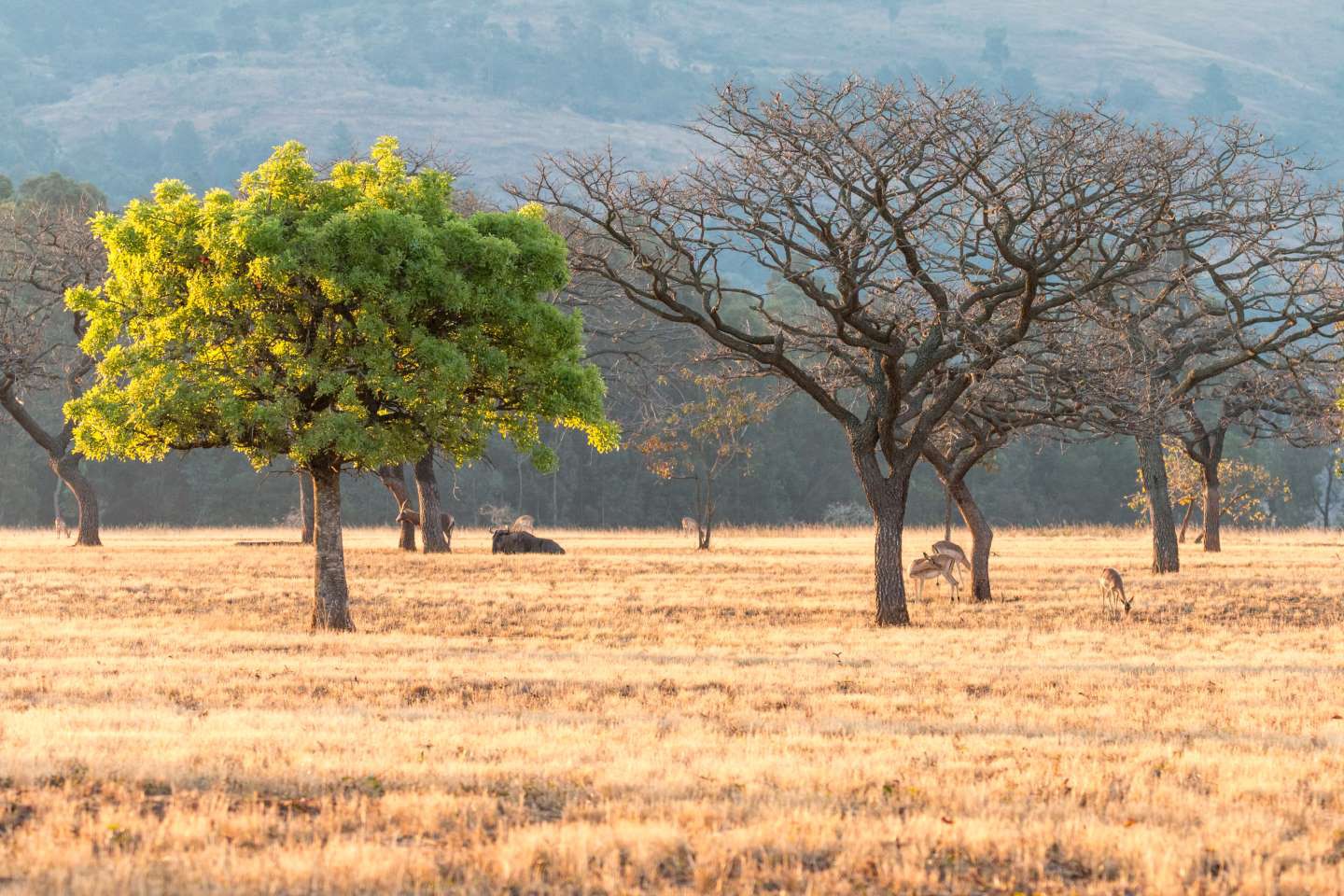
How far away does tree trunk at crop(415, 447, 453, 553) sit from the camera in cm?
4812

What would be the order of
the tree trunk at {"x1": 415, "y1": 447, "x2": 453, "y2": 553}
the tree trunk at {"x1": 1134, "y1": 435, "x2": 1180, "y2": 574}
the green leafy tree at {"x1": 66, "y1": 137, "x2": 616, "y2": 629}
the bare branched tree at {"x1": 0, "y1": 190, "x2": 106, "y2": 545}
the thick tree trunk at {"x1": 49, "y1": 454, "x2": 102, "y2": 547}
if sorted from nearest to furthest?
the green leafy tree at {"x1": 66, "y1": 137, "x2": 616, "y2": 629}
the tree trunk at {"x1": 1134, "y1": 435, "x2": 1180, "y2": 574}
the bare branched tree at {"x1": 0, "y1": 190, "x2": 106, "y2": 545}
the tree trunk at {"x1": 415, "y1": 447, "x2": 453, "y2": 553}
the thick tree trunk at {"x1": 49, "y1": 454, "x2": 102, "y2": 547}

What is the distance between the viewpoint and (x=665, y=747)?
534 inches

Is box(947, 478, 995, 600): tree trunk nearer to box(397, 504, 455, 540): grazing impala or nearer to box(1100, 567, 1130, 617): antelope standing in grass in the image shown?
box(1100, 567, 1130, 617): antelope standing in grass

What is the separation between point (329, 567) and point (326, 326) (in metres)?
4.35

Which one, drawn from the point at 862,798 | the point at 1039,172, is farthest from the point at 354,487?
the point at 862,798

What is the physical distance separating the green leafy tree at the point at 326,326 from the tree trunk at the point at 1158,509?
19.3m

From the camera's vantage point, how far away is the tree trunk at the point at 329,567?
86.8ft

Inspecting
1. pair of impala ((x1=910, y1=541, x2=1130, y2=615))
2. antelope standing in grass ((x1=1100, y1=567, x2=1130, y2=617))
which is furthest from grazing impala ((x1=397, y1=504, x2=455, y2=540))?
antelope standing in grass ((x1=1100, y1=567, x2=1130, y2=617))

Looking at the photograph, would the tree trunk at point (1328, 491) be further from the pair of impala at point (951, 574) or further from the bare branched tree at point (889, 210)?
the bare branched tree at point (889, 210)

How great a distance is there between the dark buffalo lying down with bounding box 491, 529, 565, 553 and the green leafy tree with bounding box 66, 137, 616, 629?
20.3m

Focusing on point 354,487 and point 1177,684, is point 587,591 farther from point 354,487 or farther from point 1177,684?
point 354,487

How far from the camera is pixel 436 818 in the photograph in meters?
10.5

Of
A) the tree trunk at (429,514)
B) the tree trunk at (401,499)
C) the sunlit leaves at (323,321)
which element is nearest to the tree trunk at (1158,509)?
the sunlit leaves at (323,321)

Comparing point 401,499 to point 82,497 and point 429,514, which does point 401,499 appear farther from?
point 82,497
